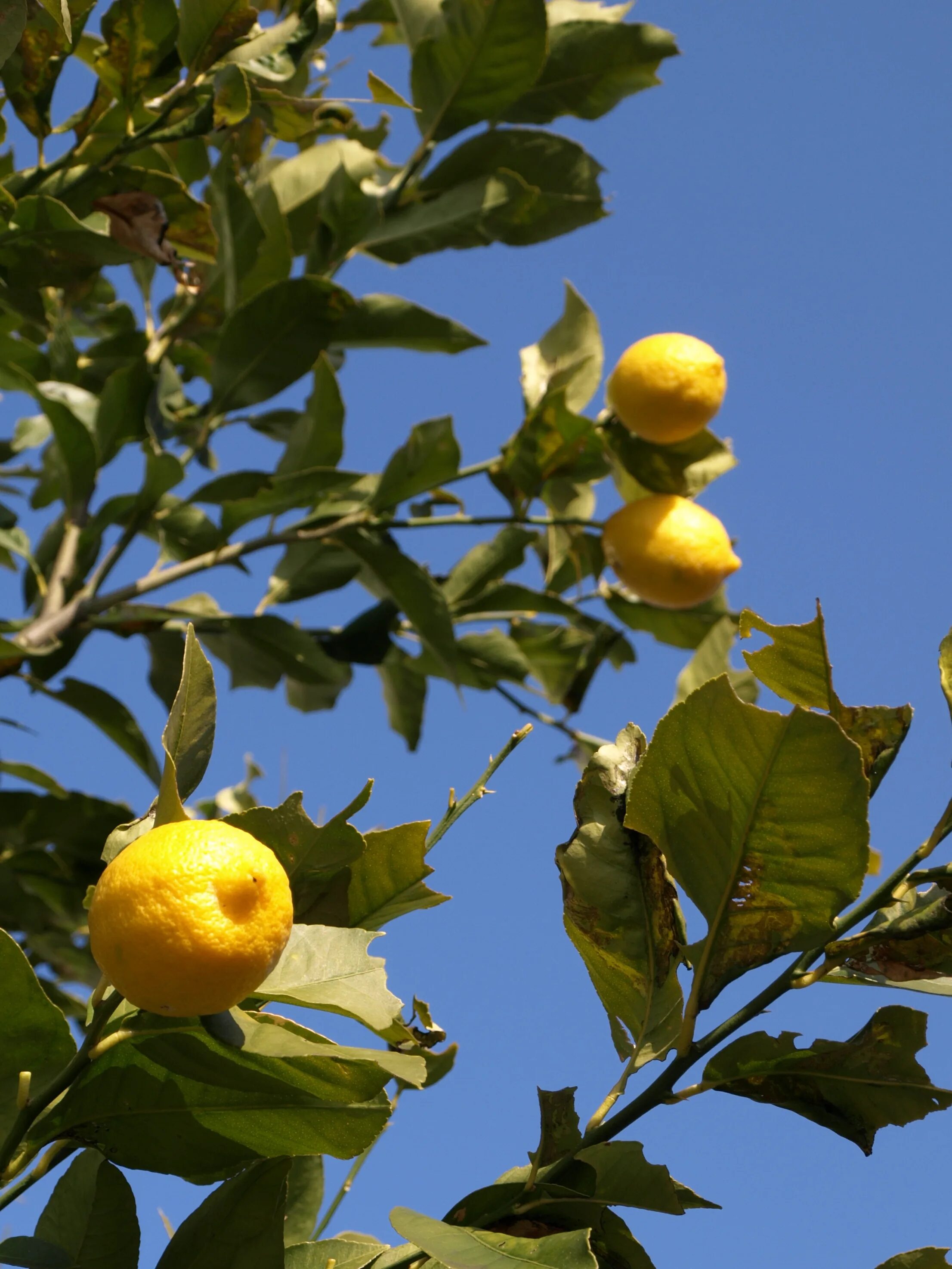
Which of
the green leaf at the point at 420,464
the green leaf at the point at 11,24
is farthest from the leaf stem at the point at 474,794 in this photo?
the green leaf at the point at 420,464

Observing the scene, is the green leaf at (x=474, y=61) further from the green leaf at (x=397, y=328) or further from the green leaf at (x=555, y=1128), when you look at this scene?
the green leaf at (x=555, y=1128)

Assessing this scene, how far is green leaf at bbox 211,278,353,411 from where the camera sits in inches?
69.1

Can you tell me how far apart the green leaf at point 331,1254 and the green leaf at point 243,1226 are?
0.24ft

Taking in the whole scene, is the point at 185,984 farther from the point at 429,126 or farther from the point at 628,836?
the point at 429,126

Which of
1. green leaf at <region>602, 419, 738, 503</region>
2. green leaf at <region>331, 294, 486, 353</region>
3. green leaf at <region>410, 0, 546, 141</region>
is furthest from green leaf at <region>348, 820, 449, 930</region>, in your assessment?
green leaf at <region>410, 0, 546, 141</region>

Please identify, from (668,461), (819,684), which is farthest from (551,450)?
(819,684)

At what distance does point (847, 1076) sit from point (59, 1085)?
0.49 meters

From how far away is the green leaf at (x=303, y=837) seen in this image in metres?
0.78

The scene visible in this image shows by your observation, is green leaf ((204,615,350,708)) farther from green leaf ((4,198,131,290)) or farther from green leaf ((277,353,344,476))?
green leaf ((4,198,131,290))

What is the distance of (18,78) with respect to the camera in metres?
1.53

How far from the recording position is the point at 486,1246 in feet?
2.16

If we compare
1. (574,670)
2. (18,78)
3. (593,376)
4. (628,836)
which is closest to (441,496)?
(593,376)

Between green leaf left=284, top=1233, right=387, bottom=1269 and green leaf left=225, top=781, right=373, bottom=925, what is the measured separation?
0.81 ft

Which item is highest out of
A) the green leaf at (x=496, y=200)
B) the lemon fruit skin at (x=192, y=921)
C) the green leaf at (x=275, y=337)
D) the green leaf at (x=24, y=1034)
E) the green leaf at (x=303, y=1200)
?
the green leaf at (x=496, y=200)
